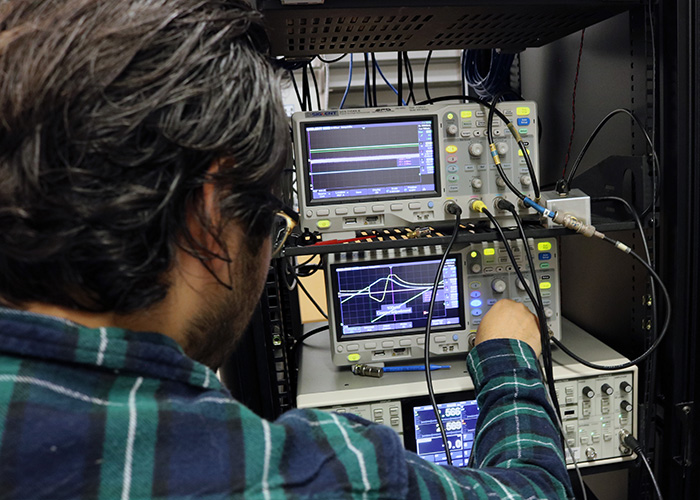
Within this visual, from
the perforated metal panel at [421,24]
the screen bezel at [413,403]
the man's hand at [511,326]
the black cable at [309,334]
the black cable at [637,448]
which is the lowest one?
the black cable at [637,448]

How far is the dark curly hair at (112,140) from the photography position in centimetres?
40

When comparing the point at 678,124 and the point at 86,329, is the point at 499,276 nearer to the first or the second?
the point at 678,124

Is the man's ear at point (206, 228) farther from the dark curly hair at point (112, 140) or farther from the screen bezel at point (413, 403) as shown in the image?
the screen bezel at point (413, 403)

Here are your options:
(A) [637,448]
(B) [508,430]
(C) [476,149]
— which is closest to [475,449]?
(B) [508,430]

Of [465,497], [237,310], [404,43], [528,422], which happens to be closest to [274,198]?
[237,310]

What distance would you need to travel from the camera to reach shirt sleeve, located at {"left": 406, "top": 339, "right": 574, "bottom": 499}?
1.84ft

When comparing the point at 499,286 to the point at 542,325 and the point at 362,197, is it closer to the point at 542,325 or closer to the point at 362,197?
the point at 542,325

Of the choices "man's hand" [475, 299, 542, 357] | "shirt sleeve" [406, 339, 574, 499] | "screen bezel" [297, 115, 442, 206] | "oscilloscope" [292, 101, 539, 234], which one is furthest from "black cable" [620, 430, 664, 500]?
"screen bezel" [297, 115, 442, 206]

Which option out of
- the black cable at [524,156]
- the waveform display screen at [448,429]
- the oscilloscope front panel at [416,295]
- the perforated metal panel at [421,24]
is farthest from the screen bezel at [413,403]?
the perforated metal panel at [421,24]

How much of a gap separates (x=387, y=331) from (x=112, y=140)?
828 millimetres

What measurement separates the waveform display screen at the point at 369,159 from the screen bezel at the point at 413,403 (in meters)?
0.44

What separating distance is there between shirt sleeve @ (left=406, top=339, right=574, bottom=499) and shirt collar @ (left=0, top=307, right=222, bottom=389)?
264 mm

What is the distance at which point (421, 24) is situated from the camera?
102 centimetres

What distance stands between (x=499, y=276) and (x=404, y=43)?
23.1 inches
